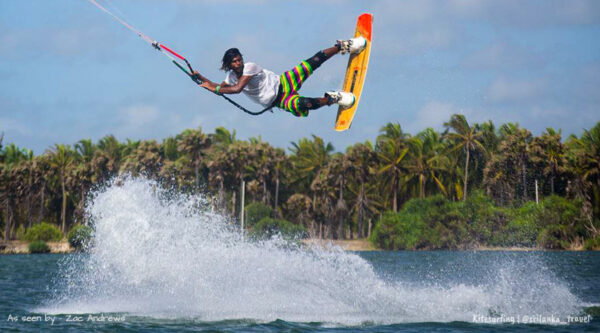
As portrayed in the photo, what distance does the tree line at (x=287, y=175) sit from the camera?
5616 centimetres

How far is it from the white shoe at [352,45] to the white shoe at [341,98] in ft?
2.72

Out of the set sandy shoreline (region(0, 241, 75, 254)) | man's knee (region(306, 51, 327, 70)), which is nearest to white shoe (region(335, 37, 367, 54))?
man's knee (region(306, 51, 327, 70))

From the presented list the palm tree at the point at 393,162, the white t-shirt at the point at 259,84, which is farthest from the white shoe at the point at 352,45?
the palm tree at the point at 393,162

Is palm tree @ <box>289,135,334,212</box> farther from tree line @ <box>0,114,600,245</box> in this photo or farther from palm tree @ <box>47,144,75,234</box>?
palm tree @ <box>47,144,75,234</box>

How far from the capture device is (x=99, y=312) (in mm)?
15289

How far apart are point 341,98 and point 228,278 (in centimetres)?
505

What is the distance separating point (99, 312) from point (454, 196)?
4677cm

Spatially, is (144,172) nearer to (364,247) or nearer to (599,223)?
(364,247)

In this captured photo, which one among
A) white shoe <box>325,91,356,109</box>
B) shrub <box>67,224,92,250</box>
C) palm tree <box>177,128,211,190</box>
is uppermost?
palm tree <box>177,128,211,190</box>

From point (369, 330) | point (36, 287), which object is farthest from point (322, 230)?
point (369, 330)

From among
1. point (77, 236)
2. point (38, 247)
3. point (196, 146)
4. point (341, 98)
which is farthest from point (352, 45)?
point (196, 146)

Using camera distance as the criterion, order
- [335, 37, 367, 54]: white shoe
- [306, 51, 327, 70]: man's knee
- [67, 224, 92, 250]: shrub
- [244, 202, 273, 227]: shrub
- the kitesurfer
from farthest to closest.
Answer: [244, 202, 273, 227]: shrub → [67, 224, 92, 250]: shrub → [335, 37, 367, 54]: white shoe → [306, 51, 327, 70]: man's knee → the kitesurfer

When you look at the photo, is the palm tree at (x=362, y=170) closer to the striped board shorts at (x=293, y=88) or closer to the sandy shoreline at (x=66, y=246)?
the sandy shoreline at (x=66, y=246)

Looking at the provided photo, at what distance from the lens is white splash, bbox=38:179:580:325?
14.6 meters
